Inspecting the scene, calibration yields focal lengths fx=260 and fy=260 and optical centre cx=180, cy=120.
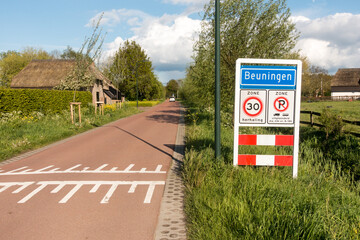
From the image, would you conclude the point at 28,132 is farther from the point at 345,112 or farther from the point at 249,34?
the point at 345,112

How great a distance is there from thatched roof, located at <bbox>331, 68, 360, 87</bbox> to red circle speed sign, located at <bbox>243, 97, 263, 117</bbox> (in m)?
65.1

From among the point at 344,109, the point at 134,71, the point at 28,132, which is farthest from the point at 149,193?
the point at 134,71

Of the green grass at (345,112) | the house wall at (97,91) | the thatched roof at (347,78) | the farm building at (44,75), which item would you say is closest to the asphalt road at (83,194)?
the green grass at (345,112)

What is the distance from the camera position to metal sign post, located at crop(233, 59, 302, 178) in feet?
17.3

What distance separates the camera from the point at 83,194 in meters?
5.00

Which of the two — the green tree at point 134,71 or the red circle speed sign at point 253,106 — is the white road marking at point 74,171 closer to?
the red circle speed sign at point 253,106

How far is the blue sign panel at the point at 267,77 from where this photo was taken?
525cm

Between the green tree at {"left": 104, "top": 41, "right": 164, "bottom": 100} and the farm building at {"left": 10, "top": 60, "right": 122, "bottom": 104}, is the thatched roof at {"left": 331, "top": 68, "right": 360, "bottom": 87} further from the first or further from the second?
the farm building at {"left": 10, "top": 60, "right": 122, "bottom": 104}

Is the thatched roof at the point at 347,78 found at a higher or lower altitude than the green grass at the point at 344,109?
higher

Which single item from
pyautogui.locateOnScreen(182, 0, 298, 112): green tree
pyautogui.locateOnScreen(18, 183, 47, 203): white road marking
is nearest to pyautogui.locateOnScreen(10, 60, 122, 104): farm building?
pyautogui.locateOnScreen(182, 0, 298, 112): green tree

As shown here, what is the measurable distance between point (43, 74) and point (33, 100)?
18.9 meters

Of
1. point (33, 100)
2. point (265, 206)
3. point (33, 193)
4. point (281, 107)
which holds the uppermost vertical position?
point (33, 100)

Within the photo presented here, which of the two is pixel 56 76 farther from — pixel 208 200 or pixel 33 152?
pixel 208 200

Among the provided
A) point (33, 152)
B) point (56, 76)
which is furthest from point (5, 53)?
point (33, 152)
